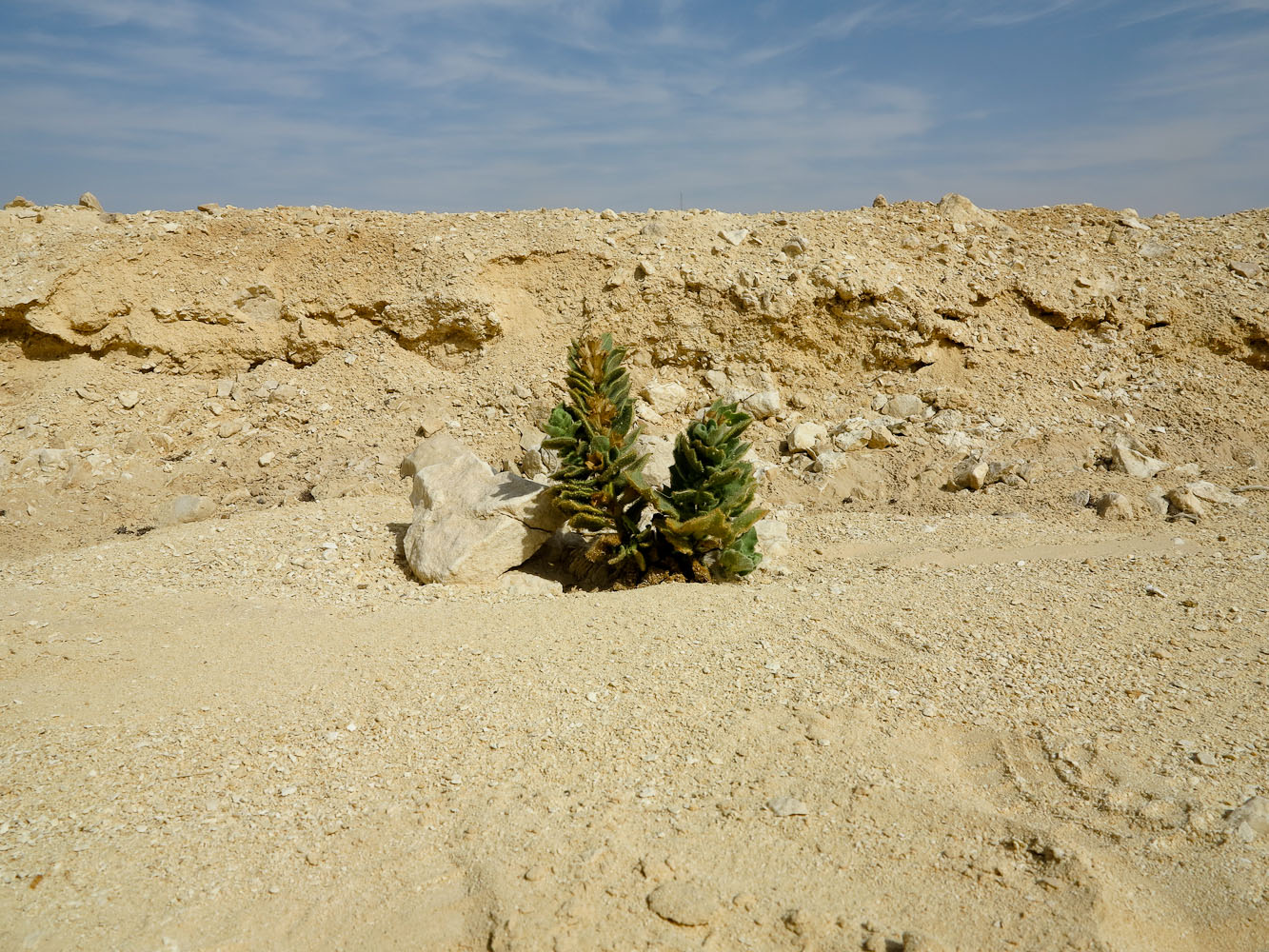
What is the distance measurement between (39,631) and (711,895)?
3841 mm

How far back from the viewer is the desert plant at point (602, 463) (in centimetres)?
497

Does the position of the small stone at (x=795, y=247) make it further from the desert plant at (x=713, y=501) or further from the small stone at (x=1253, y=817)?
the small stone at (x=1253, y=817)

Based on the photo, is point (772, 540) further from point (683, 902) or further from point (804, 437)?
point (683, 902)

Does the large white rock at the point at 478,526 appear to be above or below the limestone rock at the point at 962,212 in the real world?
below

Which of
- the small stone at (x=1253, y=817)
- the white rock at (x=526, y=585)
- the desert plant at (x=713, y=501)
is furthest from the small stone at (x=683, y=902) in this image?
the white rock at (x=526, y=585)

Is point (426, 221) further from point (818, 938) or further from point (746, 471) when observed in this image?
point (818, 938)

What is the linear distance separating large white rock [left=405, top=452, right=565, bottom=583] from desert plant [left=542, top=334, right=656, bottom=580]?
0.92 feet

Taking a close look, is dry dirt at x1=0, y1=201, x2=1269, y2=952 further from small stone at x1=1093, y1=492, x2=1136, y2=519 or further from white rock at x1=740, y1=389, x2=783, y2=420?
white rock at x1=740, y1=389, x2=783, y2=420

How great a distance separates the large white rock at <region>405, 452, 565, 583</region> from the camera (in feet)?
17.0

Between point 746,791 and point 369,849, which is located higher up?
point 746,791

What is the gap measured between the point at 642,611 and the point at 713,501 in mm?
797

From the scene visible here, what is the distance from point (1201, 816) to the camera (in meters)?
2.60

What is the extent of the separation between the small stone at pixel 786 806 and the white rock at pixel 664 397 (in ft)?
19.4

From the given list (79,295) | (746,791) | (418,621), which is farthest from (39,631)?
(79,295)
